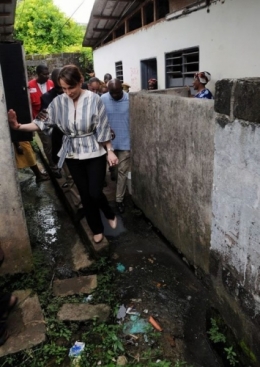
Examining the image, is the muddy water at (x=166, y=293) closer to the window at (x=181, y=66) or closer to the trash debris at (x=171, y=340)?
the trash debris at (x=171, y=340)

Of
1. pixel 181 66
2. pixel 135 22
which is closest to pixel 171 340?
pixel 181 66

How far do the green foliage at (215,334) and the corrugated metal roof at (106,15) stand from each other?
9.63 meters

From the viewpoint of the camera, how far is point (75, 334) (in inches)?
99.8

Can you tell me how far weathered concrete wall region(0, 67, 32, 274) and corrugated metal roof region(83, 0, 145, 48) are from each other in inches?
340

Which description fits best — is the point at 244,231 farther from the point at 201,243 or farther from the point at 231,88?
the point at 201,243

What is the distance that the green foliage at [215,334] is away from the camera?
2.43 meters

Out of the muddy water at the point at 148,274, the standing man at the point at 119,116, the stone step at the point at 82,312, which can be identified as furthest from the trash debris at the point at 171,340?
the standing man at the point at 119,116

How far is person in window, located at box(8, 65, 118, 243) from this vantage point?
9.87 feet

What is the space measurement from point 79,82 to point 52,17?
2118cm

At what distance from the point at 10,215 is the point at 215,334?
6.83 ft

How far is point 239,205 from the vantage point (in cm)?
193

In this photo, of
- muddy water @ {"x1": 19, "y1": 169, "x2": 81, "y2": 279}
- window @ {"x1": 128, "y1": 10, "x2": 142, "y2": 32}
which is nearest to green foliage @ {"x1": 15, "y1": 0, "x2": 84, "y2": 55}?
window @ {"x1": 128, "y1": 10, "x2": 142, "y2": 32}

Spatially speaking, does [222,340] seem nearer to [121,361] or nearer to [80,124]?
[121,361]

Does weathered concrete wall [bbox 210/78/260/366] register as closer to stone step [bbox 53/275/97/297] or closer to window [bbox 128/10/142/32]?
stone step [bbox 53/275/97/297]
